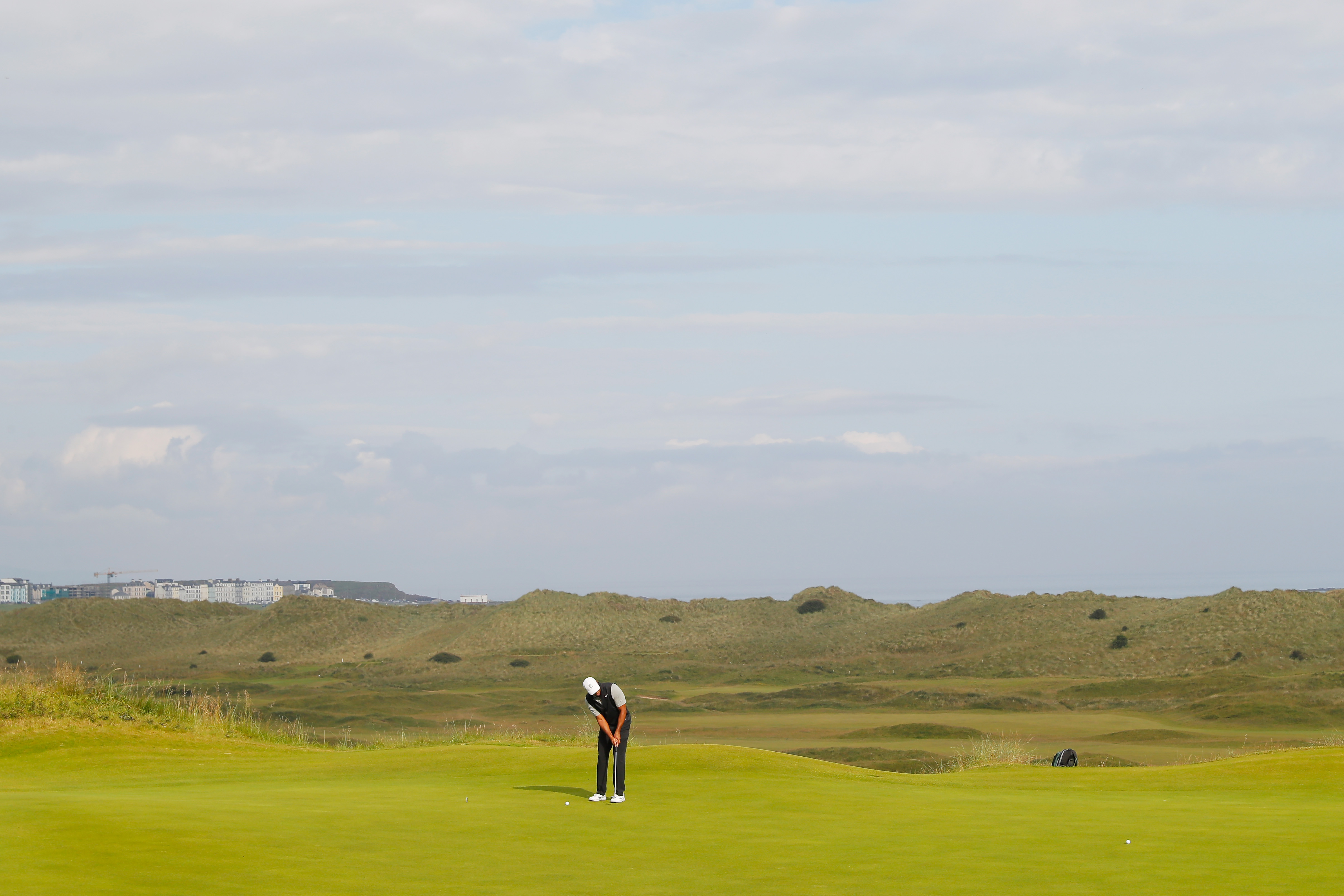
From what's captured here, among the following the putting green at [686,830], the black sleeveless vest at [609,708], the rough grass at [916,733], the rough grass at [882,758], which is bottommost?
the rough grass at [916,733]

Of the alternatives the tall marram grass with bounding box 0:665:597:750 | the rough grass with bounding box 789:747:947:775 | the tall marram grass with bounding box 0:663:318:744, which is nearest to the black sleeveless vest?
the tall marram grass with bounding box 0:665:597:750

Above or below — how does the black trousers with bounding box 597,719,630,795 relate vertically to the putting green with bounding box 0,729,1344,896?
above

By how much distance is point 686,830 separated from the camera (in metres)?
14.3

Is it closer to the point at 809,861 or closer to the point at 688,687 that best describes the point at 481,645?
the point at 688,687

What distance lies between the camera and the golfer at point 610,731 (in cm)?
1638

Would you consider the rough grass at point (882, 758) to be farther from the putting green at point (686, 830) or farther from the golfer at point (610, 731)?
→ the golfer at point (610, 731)

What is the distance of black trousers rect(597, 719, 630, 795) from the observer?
16.5 m

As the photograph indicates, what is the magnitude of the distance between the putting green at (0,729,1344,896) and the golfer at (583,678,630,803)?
0.50m

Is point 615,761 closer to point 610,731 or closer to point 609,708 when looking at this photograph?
point 610,731

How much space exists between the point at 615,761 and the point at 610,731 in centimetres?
43

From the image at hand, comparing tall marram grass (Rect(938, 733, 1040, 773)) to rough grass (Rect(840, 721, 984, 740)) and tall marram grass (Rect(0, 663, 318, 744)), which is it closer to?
rough grass (Rect(840, 721, 984, 740))

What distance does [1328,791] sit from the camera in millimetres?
18453

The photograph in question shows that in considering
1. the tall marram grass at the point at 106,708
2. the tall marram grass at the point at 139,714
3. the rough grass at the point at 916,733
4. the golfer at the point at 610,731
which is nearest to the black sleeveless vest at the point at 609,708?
the golfer at the point at 610,731

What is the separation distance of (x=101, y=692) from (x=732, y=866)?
25.1 meters
